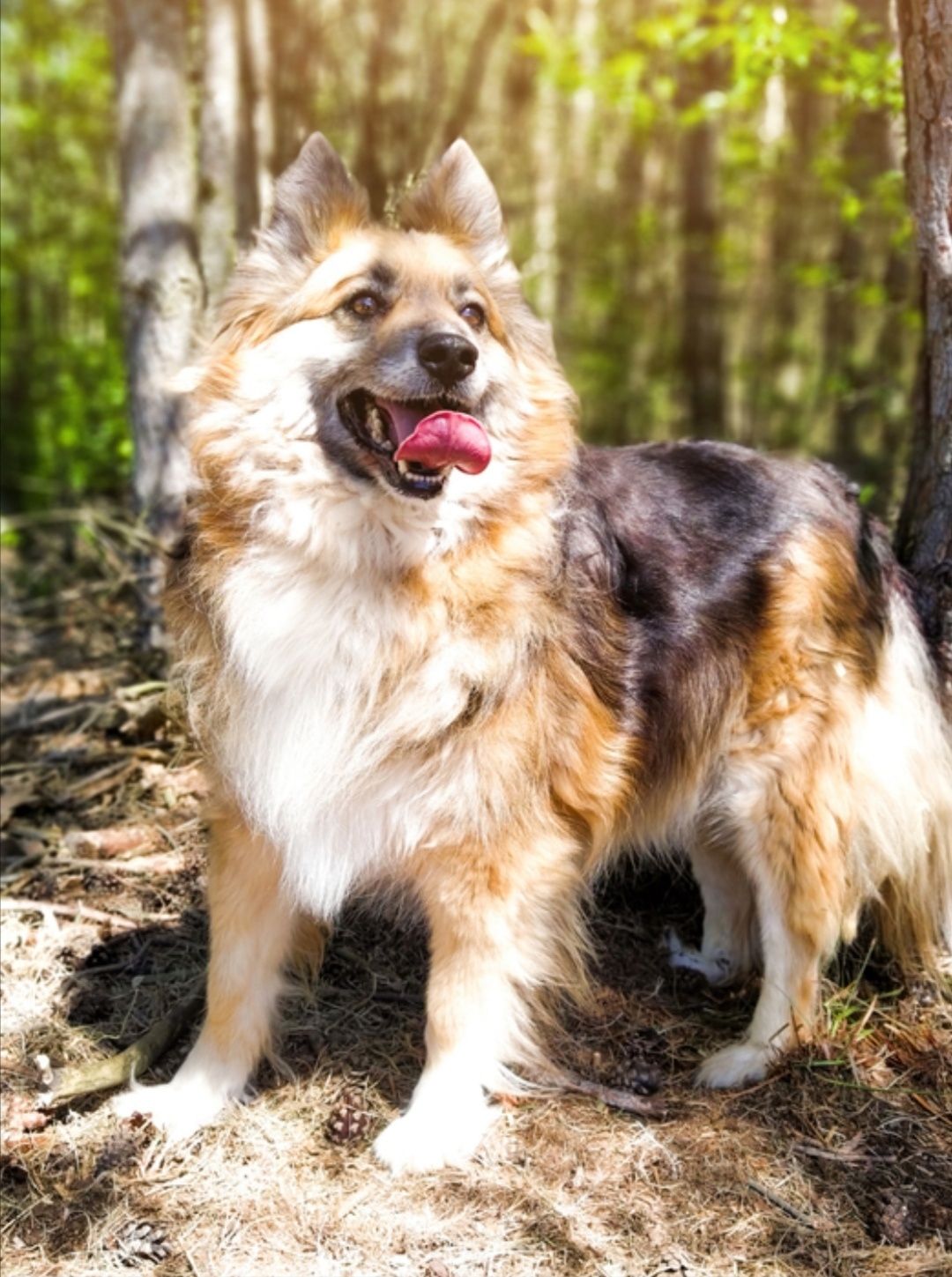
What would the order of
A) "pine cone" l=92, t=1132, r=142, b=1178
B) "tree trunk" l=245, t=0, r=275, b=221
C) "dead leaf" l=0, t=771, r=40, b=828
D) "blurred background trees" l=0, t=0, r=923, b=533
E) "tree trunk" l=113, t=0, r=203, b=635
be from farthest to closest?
"tree trunk" l=245, t=0, r=275, b=221 < "blurred background trees" l=0, t=0, r=923, b=533 < "tree trunk" l=113, t=0, r=203, b=635 < "dead leaf" l=0, t=771, r=40, b=828 < "pine cone" l=92, t=1132, r=142, b=1178

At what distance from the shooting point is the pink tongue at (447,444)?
2.82 meters

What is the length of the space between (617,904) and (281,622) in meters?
1.83

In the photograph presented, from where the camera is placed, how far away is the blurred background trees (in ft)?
18.3

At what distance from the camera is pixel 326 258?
122 inches

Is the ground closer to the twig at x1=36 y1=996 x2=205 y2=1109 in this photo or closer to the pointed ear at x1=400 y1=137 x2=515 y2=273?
the twig at x1=36 y1=996 x2=205 y2=1109

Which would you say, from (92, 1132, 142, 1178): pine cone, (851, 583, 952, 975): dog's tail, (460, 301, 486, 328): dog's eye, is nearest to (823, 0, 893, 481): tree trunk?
(851, 583, 952, 975): dog's tail

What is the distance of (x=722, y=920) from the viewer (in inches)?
151

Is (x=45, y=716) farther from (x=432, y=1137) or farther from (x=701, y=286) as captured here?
(x=701, y=286)

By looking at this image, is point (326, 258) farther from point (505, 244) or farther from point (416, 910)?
point (416, 910)

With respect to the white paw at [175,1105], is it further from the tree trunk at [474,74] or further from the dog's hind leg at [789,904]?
the tree trunk at [474,74]

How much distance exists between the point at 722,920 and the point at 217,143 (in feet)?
14.7

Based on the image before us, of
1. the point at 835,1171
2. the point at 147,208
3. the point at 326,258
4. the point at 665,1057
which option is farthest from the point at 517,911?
the point at 147,208

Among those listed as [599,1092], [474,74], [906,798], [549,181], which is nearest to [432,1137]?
[599,1092]

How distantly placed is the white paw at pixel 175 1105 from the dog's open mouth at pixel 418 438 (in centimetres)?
170
